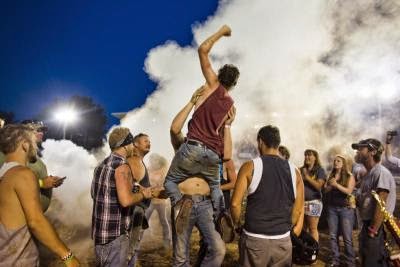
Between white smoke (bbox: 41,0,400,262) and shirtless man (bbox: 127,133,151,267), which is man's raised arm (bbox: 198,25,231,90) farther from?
white smoke (bbox: 41,0,400,262)

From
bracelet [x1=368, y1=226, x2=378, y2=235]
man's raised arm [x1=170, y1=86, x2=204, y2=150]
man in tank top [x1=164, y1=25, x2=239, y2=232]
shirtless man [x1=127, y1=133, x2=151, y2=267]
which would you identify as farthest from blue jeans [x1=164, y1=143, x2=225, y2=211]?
bracelet [x1=368, y1=226, x2=378, y2=235]

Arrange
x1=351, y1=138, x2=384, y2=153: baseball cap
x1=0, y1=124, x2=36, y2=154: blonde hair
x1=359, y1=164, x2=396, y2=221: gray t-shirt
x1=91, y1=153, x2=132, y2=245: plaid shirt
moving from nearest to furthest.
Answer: x1=0, y1=124, x2=36, y2=154: blonde hair
x1=91, y1=153, x2=132, y2=245: plaid shirt
x1=359, y1=164, x2=396, y2=221: gray t-shirt
x1=351, y1=138, x2=384, y2=153: baseball cap

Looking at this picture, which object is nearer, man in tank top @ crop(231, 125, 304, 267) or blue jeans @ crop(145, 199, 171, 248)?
man in tank top @ crop(231, 125, 304, 267)

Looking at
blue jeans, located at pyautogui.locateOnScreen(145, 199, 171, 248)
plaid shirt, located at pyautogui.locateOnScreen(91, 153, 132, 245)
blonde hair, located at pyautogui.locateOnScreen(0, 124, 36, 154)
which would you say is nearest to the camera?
blonde hair, located at pyautogui.locateOnScreen(0, 124, 36, 154)

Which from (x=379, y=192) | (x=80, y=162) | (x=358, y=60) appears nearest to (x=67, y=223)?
(x=80, y=162)

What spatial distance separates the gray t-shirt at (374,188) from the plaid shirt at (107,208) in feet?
12.5

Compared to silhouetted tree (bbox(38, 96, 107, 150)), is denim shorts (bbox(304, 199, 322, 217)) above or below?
below

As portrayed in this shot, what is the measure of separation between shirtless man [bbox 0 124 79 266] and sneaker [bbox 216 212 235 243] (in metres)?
1.64

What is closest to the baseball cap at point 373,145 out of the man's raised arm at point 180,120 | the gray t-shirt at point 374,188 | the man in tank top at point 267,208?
the gray t-shirt at point 374,188

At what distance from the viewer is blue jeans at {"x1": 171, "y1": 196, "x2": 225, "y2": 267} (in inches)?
152

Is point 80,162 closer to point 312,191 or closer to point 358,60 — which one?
point 312,191

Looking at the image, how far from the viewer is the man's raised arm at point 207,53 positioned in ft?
12.6

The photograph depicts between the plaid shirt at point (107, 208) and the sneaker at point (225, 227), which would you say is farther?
the plaid shirt at point (107, 208)

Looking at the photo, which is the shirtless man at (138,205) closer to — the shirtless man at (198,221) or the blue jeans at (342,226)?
the shirtless man at (198,221)
